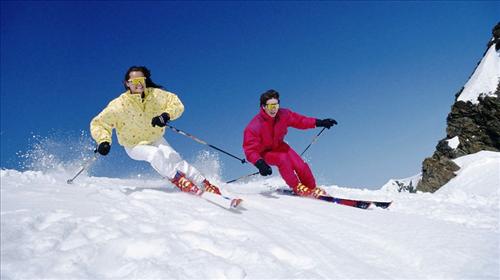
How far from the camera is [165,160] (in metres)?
6.22

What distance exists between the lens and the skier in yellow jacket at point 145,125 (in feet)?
20.1

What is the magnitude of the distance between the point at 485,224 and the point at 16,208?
495 cm

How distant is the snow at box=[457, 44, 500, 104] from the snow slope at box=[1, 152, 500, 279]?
45.2 ft

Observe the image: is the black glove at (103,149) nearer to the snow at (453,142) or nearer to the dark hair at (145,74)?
the dark hair at (145,74)

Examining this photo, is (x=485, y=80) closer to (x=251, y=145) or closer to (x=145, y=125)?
(x=251, y=145)

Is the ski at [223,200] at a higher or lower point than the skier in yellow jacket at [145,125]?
lower

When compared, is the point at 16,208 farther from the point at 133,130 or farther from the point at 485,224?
the point at 485,224

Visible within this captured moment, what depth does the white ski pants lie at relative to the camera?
619 centimetres

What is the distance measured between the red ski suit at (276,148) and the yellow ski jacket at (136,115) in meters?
1.30

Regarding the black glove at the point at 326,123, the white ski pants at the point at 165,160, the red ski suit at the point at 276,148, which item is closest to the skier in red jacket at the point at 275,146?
the red ski suit at the point at 276,148

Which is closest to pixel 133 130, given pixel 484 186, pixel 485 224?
pixel 485 224

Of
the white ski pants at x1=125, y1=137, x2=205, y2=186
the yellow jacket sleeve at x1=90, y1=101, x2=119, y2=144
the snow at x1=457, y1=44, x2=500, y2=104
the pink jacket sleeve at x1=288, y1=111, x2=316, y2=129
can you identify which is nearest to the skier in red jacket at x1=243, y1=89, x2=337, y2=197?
the pink jacket sleeve at x1=288, y1=111, x2=316, y2=129

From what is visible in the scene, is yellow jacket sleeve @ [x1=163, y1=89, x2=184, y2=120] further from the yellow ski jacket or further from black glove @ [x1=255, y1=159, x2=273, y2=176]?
black glove @ [x1=255, y1=159, x2=273, y2=176]

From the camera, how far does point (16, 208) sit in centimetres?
360
